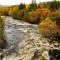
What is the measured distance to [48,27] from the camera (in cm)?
321

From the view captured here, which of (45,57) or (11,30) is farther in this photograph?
(11,30)

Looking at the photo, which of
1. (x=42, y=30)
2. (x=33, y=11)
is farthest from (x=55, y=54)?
(x=33, y=11)

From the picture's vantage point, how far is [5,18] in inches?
136

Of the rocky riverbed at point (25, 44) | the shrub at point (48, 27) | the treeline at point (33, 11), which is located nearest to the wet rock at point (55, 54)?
the rocky riverbed at point (25, 44)

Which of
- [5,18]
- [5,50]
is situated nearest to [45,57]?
[5,50]

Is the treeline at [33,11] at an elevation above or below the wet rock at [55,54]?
above

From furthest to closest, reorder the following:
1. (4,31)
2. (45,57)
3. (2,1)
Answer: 1. (2,1)
2. (4,31)
3. (45,57)

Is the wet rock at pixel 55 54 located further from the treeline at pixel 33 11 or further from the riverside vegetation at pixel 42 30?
the treeline at pixel 33 11

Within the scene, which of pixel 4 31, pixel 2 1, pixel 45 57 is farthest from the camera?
pixel 2 1

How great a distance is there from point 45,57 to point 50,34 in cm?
36

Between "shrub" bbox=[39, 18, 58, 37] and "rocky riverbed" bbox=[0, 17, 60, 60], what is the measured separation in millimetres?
78

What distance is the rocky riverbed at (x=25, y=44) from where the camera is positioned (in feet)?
10.4

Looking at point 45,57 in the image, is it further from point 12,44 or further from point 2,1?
point 2,1

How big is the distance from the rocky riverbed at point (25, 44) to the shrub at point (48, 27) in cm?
8
